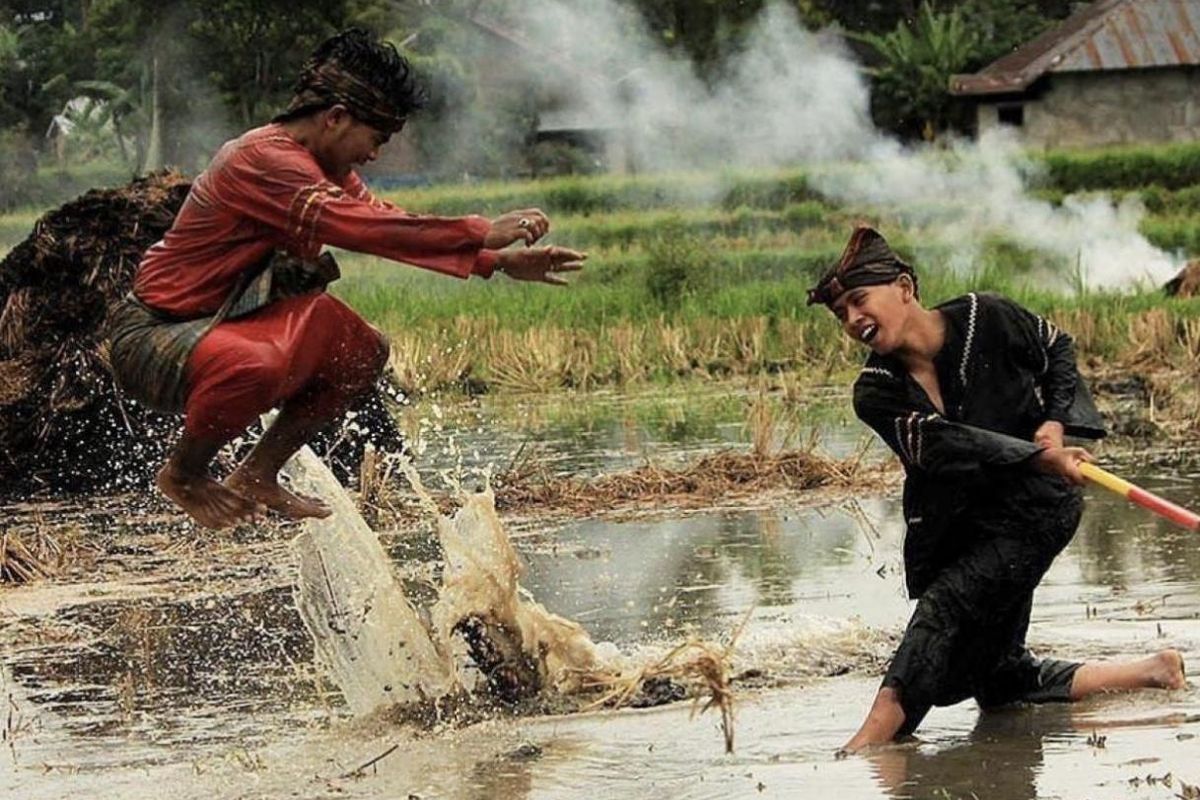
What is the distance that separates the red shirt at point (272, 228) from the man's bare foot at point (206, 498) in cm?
54

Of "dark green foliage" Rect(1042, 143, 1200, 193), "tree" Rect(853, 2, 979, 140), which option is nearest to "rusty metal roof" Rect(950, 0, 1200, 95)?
"tree" Rect(853, 2, 979, 140)

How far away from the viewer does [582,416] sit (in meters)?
18.2

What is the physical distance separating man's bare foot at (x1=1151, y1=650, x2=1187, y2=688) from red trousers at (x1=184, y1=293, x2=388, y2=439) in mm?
2490

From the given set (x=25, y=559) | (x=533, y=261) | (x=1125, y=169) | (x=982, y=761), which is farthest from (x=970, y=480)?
(x=1125, y=169)

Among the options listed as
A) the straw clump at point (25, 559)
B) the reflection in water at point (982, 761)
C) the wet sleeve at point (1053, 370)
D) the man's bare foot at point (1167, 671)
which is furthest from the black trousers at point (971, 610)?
the straw clump at point (25, 559)

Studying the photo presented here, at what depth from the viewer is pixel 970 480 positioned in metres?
7.06

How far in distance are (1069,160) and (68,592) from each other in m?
27.4

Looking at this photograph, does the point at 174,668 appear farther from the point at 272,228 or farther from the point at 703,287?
the point at 703,287

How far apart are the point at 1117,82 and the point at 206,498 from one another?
118ft

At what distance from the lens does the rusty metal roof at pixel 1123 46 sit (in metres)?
41.0

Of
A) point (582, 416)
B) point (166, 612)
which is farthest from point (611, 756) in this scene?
point (582, 416)

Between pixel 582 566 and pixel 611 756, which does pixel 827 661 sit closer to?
pixel 611 756

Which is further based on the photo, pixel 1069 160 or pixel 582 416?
pixel 1069 160

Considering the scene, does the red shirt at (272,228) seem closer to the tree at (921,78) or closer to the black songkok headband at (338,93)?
the black songkok headband at (338,93)
